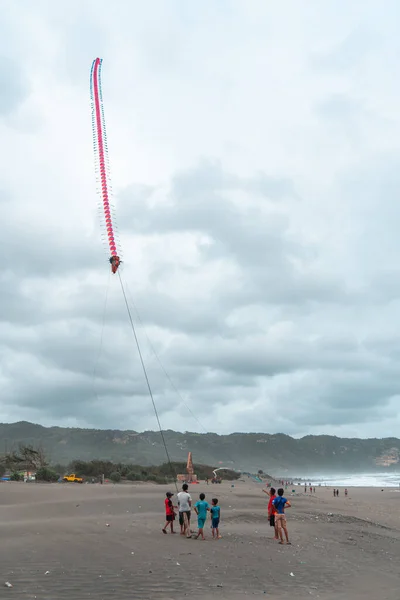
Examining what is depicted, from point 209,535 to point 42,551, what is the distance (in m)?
6.38

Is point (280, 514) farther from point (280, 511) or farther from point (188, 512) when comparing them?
point (188, 512)

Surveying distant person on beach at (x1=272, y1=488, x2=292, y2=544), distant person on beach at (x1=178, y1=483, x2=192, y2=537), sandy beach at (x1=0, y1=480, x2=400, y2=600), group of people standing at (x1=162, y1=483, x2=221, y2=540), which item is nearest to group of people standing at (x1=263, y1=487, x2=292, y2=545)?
distant person on beach at (x1=272, y1=488, x2=292, y2=544)

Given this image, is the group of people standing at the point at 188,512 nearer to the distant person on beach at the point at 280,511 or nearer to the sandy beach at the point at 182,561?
the sandy beach at the point at 182,561

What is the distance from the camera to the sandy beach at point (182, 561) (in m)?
11.3

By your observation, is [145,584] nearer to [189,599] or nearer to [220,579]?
[189,599]

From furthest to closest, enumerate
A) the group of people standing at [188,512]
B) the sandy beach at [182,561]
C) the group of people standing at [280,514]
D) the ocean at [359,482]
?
1. the ocean at [359,482]
2. the group of people standing at [280,514]
3. the group of people standing at [188,512]
4. the sandy beach at [182,561]

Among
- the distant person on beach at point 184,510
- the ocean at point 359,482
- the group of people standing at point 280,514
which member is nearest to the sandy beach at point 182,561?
the group of people standing at point 280,514

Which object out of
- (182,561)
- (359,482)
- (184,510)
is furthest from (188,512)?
(359,482)

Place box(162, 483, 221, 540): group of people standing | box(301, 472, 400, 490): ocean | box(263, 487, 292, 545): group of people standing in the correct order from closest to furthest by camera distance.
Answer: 1. box(162, 483, 221, 540): group of people standing
2. box(263, 487, 292, 545): group of people standing
3. box(301, 472, 400, 490): ocean

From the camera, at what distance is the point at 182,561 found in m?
13.9

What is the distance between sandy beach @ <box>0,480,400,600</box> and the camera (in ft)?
37.1

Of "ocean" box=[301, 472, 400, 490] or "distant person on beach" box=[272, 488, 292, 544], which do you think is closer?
"distant person on beach" box=[272, 488, 292, 544]

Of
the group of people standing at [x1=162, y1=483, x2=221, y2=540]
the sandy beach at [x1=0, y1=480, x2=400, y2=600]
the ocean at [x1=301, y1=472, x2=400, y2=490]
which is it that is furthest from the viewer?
the ocean at [x1=301, y1=472, x2=400, y2=490]

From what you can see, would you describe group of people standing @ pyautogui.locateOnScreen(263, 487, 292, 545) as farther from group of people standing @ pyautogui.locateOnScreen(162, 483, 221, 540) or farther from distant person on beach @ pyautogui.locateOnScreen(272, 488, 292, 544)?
group of people standing @ pyautogui.locateOnScreen(162, 483, 221, 540)
